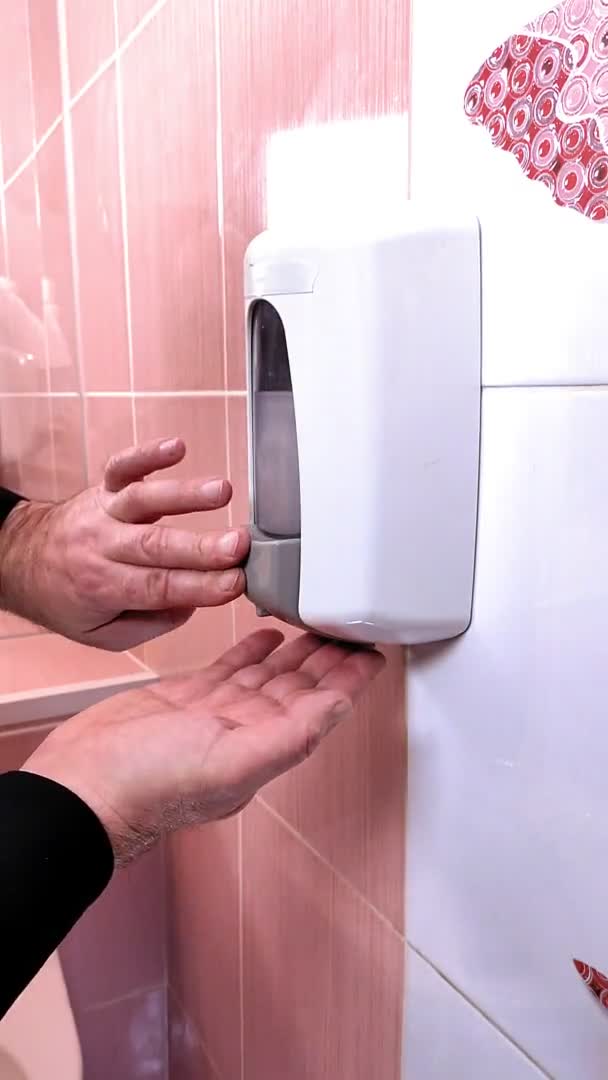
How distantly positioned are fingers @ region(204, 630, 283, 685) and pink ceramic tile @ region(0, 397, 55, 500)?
904 millimetres

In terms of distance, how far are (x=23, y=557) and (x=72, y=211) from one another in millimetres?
668

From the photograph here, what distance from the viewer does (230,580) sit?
55 cm

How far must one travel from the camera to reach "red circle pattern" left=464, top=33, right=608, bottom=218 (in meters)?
0.40

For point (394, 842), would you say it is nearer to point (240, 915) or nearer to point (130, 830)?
point (130, 830)

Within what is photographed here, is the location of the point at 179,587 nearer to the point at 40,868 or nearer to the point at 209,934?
the point at 40,868

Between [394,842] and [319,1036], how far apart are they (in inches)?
10.4

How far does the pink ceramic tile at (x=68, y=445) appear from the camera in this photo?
4.36 feet

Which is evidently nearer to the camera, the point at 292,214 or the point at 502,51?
the point at 502,51

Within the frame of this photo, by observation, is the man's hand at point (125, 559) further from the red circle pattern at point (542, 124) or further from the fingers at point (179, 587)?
the red circle pattern at point (542, 124)

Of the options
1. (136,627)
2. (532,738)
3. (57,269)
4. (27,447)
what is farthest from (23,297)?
(532,738)

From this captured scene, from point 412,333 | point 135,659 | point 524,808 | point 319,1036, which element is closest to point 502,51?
point 412,333

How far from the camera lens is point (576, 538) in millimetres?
426

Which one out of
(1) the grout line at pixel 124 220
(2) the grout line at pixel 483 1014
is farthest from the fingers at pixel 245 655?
(1) the grout line at pixel 124 220

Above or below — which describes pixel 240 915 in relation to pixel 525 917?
below
